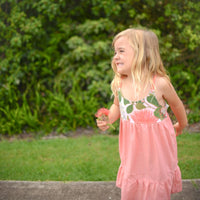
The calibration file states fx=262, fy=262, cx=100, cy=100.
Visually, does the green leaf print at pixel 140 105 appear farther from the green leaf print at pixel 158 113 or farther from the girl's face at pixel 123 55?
the girl's face at pixel 123 55

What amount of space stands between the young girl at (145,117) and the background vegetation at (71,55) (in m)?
2.71

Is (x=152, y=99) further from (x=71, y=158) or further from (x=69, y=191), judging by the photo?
(x=71, y=158)

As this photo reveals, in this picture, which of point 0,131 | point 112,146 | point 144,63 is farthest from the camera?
point 0,131

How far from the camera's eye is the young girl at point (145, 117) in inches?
68.0

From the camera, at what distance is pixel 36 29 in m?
4.61

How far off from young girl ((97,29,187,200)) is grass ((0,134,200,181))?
1093 millimetres

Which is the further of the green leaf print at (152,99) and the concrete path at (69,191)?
the concrete path at (69,191)

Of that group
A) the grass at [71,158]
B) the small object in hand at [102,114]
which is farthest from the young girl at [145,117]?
the grass at [71,158]

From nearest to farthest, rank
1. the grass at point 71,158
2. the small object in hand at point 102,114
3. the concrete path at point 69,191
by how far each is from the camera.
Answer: the small object in hand at point 102,114 < the concrete path at point 69,191 < the grass at point 71,158

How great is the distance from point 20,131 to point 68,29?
2.05 metres

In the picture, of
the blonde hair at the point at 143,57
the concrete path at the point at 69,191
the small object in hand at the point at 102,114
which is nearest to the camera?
the blonde hair at the point at 143,57

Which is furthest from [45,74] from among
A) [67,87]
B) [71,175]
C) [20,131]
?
[71,175]

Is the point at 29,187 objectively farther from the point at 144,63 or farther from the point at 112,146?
the point at 144,63

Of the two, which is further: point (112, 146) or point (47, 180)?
point (112, 146)
